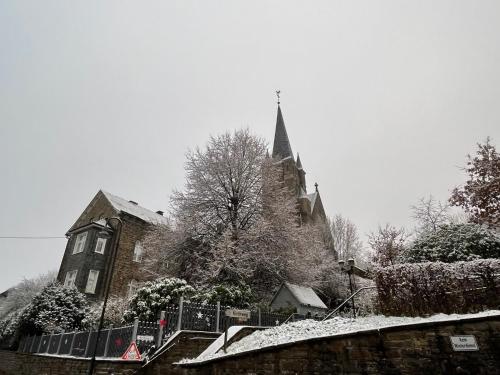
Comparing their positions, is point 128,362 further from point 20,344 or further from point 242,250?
point 20,344

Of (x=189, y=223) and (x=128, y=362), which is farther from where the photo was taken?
(x=189, y=223)

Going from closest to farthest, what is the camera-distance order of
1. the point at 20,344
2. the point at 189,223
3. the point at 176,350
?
the point at 176,350, the point at 20,344, the point at 189,223

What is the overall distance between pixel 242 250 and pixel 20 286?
19273 mm

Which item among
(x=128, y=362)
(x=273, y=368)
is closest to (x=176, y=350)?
(x=128, y=362)

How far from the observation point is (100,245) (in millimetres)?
26297

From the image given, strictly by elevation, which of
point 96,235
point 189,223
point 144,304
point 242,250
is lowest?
point 144,304

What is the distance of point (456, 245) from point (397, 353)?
8814mm

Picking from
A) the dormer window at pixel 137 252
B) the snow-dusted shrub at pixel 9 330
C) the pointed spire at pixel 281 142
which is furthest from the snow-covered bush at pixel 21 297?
the pointed spire at pixel 281 142

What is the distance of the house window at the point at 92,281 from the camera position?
24191 millimetres

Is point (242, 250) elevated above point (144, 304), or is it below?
above

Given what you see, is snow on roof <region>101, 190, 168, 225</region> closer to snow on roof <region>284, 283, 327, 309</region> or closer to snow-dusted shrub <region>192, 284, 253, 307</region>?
snow on roof <region>284, 283, 327, 309</region>

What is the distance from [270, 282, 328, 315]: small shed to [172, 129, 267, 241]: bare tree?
15.2ft

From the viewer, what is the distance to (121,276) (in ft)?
83.3

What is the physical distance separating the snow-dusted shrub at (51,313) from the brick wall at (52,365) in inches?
54.4
